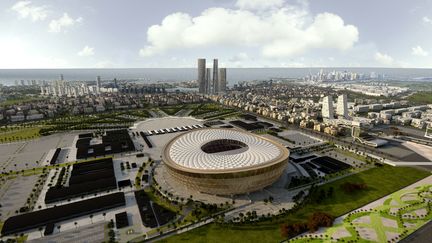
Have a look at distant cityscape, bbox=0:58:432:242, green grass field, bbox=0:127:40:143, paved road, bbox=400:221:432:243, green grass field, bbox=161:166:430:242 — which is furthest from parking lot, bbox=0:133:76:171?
paved road, bbox=400:221:432:243

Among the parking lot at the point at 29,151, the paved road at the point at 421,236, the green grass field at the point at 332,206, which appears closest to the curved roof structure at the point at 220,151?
the green grass field at the point at 332,206

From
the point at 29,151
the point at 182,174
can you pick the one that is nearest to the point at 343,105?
the point at 182,174

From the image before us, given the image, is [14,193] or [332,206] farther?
[14,193]

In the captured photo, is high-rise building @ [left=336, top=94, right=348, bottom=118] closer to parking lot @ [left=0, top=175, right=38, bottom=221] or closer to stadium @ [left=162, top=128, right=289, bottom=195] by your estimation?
stadium @ [left=162, top=128, right=289, bottom=195]

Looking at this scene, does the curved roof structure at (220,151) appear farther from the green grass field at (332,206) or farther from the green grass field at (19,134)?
the green grass field at (19,134)

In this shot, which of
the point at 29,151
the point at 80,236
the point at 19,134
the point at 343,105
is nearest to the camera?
the point at 80,236

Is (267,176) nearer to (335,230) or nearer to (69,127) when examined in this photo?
(335,230)

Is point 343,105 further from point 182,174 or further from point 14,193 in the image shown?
point 14,193
